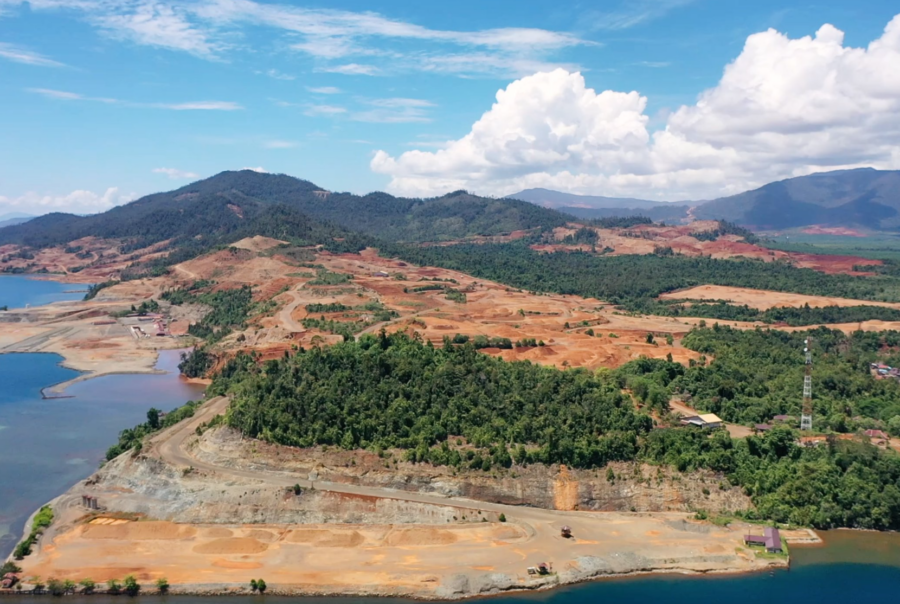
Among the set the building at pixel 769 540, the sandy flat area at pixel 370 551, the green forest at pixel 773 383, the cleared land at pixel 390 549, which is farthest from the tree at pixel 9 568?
the green forest at pixel 773 383

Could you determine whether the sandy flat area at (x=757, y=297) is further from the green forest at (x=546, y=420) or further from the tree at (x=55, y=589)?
the tree at (x=55, y=589)

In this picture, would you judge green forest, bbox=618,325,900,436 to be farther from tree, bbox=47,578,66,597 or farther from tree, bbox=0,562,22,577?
tree, bbox=0,562,22,577

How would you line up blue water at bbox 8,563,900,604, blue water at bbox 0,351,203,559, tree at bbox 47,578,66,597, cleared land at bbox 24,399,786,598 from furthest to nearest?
blue water at bbox 0,351,203,559 < cleared land at bbox 24,399,786,598 < tree at bbox 47,578,66,597 < blue water at bbox 8,563,900,604

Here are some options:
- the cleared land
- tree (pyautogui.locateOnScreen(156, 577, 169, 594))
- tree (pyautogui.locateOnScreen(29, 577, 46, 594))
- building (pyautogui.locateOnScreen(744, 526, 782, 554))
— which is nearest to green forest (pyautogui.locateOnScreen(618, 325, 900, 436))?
building (pyautogui.locateOnScreen(744, 526, 782, 554))

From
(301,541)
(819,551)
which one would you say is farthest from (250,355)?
(819,551)

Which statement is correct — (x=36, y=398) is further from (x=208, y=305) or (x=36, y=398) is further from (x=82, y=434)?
(x=208, y=305)
